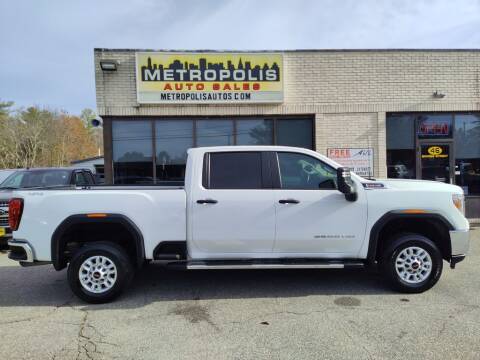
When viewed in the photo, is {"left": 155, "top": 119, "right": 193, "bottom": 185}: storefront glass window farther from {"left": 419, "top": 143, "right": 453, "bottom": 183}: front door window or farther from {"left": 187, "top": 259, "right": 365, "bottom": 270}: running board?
{"left": 419, "top": 143, "right": 453, "bottom": 183}: front door window

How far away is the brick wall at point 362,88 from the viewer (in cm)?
991

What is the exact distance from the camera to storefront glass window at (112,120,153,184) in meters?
9.85

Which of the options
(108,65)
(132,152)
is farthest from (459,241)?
(108,65)

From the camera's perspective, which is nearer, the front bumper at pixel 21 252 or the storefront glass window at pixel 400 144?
the front bumper at pixel 21 252

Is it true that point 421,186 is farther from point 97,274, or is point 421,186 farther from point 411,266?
point 97,274

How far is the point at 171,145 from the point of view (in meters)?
9.98

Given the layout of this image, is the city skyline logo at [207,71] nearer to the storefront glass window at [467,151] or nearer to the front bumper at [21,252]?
the storefront glass window at [467,151]

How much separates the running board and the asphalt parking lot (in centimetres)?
41

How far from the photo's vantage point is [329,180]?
4777mm

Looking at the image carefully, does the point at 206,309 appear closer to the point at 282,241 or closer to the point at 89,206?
the point at 282,241

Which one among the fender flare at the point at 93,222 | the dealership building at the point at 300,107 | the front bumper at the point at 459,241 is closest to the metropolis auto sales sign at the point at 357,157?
the dealership building at the point at 300,107

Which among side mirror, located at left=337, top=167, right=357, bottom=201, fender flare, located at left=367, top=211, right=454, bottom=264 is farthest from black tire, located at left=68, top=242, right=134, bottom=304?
fender flare, located at left=367, top=211, right=454, bottom=264

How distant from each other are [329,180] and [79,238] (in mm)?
3417

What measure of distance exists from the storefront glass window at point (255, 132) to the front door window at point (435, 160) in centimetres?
430
